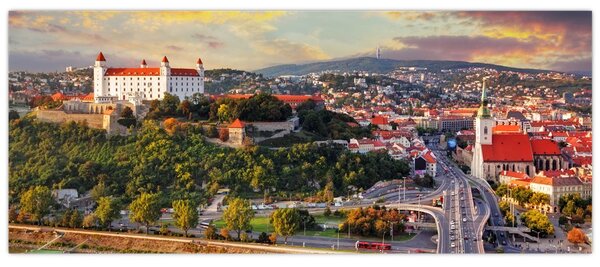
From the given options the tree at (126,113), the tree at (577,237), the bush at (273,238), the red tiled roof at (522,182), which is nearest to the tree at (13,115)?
the tree at (126,113)

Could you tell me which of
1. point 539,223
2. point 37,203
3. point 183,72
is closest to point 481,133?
point 539,223

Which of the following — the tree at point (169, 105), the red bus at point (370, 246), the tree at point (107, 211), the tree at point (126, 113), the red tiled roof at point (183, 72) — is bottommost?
the red bus at point (370, 246)

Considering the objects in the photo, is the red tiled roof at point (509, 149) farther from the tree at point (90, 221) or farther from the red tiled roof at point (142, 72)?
the tree at point (90, 221)

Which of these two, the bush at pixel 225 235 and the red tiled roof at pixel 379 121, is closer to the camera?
the bush at pixel 225 235

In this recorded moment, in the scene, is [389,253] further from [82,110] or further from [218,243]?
[82,110]

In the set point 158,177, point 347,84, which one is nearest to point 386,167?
point 158,177

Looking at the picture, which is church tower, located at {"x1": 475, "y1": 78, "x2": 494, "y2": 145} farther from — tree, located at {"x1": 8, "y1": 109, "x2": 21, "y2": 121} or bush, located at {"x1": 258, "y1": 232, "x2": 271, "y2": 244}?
tree, located at {"x1": 8, "y1": 109, "x2": 21, "y2": 121}

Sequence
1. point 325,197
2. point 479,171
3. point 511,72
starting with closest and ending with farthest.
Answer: point 325,197
point 479,171
point 511,72

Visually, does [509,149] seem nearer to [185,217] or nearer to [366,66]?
[366,66]
